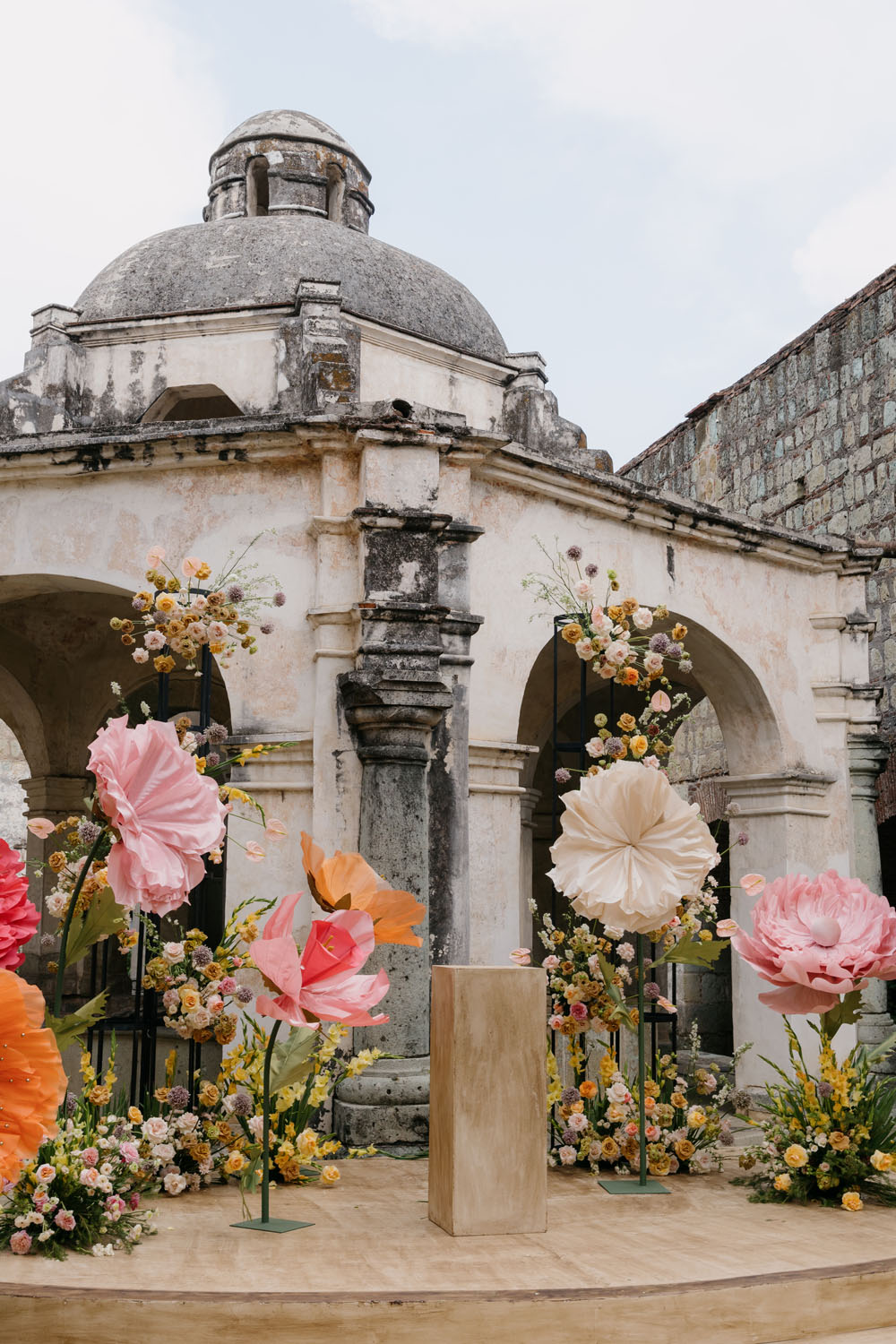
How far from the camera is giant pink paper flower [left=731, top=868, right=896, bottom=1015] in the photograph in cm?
412

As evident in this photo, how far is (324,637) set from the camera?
5.63m

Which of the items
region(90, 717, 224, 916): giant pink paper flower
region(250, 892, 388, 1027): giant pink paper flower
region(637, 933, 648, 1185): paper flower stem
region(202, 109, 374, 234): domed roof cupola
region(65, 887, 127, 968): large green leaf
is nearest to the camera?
region(90, 717, 224, 916): giant pink paper flower

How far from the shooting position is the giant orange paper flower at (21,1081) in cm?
176

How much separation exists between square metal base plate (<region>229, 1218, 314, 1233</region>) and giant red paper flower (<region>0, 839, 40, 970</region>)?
6.01 feet

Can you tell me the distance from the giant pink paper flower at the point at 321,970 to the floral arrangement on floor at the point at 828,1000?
1.31 m

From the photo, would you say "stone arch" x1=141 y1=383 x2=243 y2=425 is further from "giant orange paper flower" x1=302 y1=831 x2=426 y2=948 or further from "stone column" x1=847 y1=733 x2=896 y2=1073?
"giant orange paper flower" x1=302 y1=831 x2=426 y2=948

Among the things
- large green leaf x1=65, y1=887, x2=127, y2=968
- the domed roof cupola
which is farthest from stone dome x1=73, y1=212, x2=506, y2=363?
large green leaf x1=65, y1=887, x2=127, y2=968

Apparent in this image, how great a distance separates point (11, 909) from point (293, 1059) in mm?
2094

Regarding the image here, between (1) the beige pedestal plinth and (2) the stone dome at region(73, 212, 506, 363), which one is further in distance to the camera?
(2) the stone dome at region(73, 212, 506, 363)

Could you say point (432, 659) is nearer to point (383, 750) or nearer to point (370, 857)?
point (383, 750)

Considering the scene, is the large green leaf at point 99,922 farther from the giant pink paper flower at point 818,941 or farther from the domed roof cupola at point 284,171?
the domed roof cupola at point 284,171

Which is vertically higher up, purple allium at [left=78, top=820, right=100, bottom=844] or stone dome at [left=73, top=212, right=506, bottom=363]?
stone dome at [left=73, top=212, right=506, bottom=363]

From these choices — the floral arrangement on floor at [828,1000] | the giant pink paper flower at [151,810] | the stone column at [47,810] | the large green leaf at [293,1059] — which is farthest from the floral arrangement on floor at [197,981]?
the stone column at [47,810]

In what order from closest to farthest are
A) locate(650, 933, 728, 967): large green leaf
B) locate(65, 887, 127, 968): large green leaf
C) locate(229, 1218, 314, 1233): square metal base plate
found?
locate(65, 887, 127, 968): large green leaf < locate(229, 1218, 314, 1233): square metal base plate < locate(650, 933, 728, 967): large green leaf
